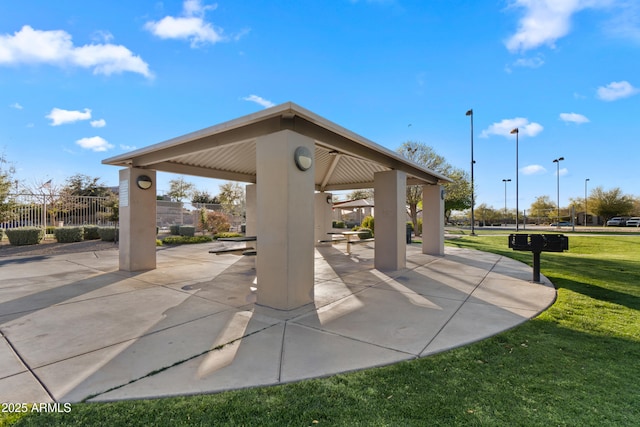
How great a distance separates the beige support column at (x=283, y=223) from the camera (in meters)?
4.79

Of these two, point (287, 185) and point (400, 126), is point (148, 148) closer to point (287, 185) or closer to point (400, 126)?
point (287, 185)

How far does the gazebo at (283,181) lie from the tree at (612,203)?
56244 mm

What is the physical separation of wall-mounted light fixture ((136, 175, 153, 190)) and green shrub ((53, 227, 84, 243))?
29.7 ft

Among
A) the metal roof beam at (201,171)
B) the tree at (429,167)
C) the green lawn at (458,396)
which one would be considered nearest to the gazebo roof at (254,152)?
the metal roof beam at (201,171)

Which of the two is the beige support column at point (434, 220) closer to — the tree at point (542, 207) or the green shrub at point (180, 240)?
the green shrub at point (180, 240)

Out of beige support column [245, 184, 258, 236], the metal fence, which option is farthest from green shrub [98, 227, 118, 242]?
beige support column [245, 184, 258, 236]

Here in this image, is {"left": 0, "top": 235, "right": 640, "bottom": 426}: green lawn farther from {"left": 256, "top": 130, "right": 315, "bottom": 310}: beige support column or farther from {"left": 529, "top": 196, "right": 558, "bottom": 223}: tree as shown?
{"left": 529, "top": 196, "right": 558, "bottom": 223}: tree

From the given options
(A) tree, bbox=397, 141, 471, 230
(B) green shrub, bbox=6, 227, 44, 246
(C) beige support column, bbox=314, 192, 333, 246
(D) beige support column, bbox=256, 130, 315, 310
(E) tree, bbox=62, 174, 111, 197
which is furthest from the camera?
(E) tree, bbox=62, 174, 111, 197

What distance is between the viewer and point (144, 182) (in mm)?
8094

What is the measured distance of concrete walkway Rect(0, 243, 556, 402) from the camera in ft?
8.91

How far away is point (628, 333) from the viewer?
146 inches

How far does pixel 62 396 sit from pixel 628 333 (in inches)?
251

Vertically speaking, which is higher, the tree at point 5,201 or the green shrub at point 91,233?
the tree at point 5,201

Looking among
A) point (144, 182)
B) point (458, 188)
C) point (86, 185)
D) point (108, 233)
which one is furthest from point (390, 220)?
point (86, 185)
